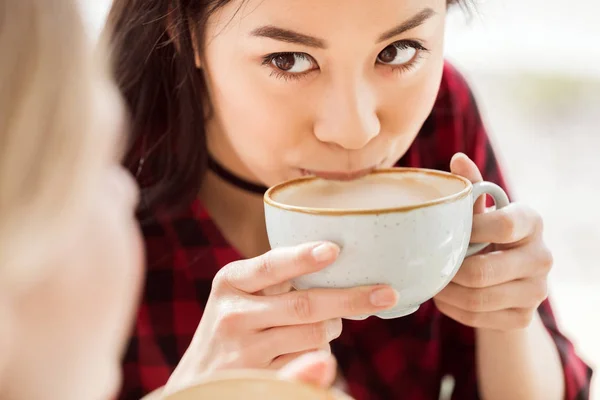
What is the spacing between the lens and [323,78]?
658 mm

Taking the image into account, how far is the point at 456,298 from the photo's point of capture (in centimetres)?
73

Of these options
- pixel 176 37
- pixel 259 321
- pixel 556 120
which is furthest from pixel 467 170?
pixel 556 120

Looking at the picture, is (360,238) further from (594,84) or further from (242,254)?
(594,84)

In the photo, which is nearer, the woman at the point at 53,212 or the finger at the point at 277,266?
the woman at the point at 53,212

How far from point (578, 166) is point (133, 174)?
38.7 inches

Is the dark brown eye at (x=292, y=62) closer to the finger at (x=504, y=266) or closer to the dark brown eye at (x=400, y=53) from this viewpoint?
the dark brown eye at (x=400, y=53)

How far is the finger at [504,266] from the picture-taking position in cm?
69

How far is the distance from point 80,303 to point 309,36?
32 centimetres

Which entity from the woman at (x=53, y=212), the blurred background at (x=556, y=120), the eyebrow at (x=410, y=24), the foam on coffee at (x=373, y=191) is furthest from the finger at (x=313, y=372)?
the blurred background at (x=556, y=120)

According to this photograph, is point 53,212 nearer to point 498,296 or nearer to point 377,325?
point 498,296

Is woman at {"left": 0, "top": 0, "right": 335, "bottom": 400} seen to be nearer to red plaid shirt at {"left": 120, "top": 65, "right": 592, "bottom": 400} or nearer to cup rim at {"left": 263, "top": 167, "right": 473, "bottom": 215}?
cup rim at {"left": 263, "top": 167, "right": 473, "bottom": 215}

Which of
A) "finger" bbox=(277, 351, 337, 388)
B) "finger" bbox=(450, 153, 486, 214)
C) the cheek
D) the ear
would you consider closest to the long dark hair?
the ear

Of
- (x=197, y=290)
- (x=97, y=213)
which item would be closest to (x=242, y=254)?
(x=197, y=290)

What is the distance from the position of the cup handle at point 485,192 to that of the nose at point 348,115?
11cm
